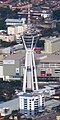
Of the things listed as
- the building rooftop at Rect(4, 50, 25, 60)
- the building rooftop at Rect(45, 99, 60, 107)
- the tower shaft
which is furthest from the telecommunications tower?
the building rooftop at Rect(4, 50, 25, 60)

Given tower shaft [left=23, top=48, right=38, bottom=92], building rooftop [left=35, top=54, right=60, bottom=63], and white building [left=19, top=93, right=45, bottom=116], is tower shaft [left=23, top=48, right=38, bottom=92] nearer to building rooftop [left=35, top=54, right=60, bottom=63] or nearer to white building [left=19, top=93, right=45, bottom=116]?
white building [left=19, top=93, right=45, bottom=116]

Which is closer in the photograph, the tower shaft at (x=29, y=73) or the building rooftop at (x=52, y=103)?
the building rooftop at (x=52, y=103)

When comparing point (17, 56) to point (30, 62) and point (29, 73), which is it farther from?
point (29, 73)

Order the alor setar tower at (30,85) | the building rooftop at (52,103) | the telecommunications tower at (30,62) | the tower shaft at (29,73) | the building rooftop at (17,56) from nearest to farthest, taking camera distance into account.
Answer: the alor setar tower at (30,85) < the building rooftop at (52,103) < the telecommunications tower at (30,62) < the tower shaft at (29,73) < the building rooftop at (17,56)

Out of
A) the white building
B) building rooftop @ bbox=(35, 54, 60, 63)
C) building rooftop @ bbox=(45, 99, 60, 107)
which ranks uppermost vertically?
the white building

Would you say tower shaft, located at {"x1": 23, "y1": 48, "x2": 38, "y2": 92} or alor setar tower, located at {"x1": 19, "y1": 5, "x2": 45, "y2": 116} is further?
tower shaft, located at {"x1": 23, "y1": 48, "x2": 38, "y2": 92}

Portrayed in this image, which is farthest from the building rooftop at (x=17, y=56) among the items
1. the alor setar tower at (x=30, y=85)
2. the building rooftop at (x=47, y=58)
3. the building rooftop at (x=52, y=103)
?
the building rooftop at (x=52, y=103)

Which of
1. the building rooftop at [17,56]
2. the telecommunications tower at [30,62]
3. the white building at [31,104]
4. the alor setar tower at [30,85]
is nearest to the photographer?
the white building at [31,104]

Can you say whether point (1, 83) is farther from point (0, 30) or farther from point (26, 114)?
point (0, 30)

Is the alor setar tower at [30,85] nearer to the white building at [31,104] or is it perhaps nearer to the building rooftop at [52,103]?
the white building at [31,104]

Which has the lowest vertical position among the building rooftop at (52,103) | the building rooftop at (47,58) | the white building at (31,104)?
the building rooftop at (47,58)

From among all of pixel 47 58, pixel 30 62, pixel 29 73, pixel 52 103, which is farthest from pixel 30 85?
pixel 47 58

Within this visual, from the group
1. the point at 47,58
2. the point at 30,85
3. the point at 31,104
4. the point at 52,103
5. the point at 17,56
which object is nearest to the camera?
the point at 31,104
